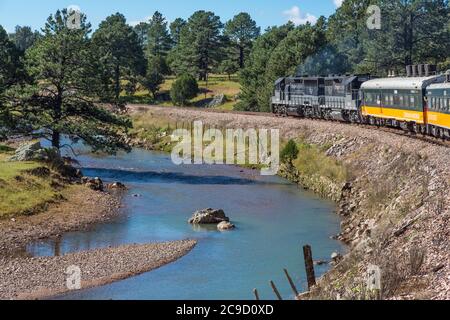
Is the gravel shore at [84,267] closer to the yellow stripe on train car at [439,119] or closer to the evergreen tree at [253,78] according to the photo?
the yellow stripe on train car at [439,119]

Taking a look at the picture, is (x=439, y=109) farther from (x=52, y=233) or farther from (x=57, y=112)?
(x=57, y=112)

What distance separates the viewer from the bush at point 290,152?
2306 inches

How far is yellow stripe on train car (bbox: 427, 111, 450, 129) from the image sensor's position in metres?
37.9

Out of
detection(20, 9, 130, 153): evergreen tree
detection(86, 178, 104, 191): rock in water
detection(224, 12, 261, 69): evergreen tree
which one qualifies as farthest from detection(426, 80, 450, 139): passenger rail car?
detection(224, 12, 261, 69): evergreen tree

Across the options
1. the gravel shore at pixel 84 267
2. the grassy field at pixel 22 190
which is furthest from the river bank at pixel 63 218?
the gravel shore at pixel 84 267

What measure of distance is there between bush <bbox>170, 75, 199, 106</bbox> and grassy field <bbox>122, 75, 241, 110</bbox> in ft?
8.57

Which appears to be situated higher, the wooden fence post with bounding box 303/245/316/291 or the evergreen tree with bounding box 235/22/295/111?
the evergreen tree with bounding box 235/22/295/111

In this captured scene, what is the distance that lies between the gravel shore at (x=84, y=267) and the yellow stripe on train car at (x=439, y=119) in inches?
655

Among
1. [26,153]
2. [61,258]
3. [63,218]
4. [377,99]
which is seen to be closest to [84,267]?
[61,258]

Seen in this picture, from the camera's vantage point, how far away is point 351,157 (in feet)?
163

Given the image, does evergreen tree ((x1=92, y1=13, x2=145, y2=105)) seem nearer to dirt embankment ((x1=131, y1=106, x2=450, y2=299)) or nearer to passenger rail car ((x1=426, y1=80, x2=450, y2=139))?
dirt embankment ((x1=131, y1=106, x2=450, y2=299))

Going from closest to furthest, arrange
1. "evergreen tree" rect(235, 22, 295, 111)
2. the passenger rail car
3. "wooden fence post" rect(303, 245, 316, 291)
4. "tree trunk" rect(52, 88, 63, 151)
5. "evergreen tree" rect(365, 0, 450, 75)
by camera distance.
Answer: "wooden fence post" rect(303, 245, 316, 291) → the passenger rail car → "tree trunk" rect(52, 88, 63, 151) → "evergreen tree" rect(365, 0, 450, 75) → "evergreen tree" rect(235, 22, 295, 111)

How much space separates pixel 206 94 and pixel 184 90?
798 cm
